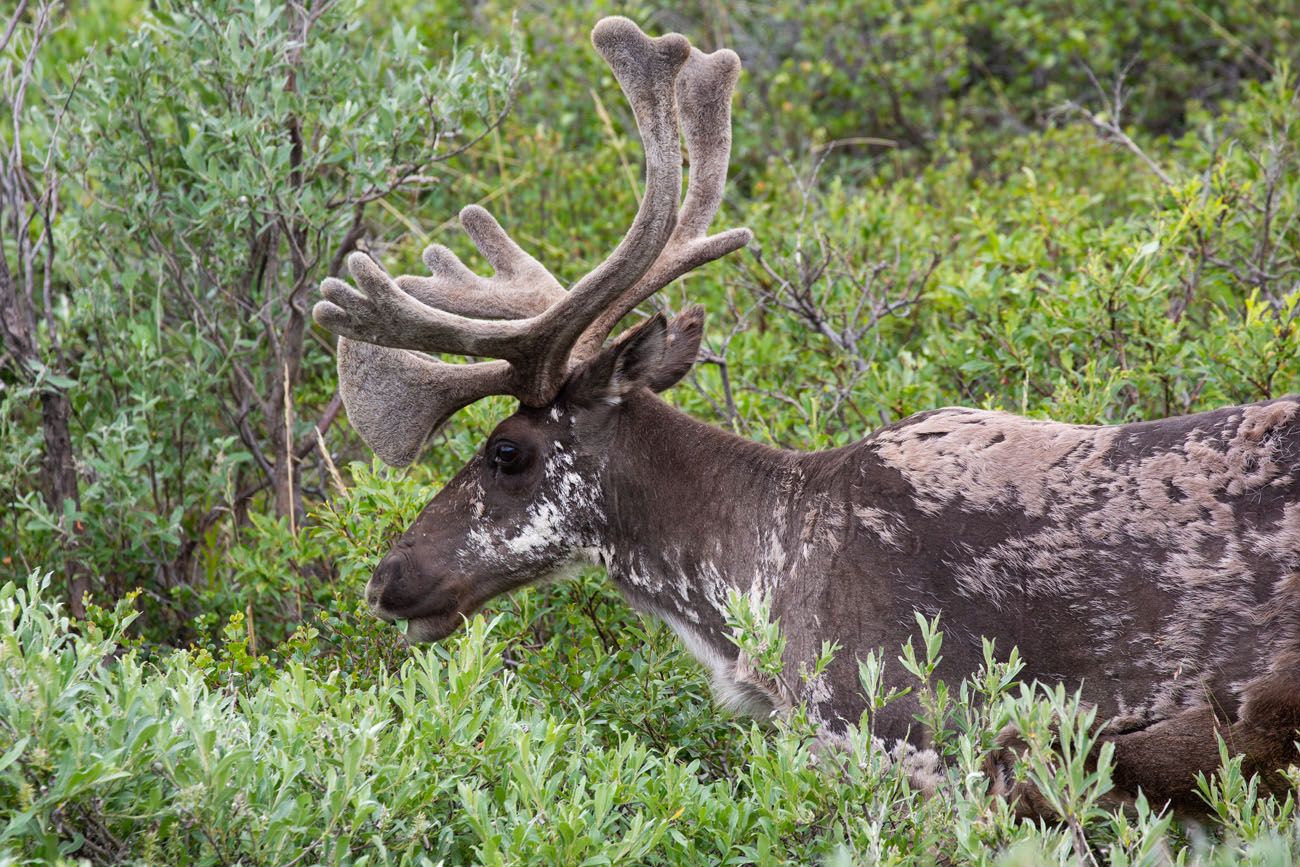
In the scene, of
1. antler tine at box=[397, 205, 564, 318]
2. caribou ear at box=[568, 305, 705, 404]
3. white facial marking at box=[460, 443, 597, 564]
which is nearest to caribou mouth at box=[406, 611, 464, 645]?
white facial marking at box=[460, 443, 597, 564]

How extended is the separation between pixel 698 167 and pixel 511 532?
4.70 feet

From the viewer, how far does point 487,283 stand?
200 inches

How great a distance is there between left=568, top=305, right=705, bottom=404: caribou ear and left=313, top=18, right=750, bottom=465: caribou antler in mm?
98

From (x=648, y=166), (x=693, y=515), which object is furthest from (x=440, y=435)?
(x=648, y=166)

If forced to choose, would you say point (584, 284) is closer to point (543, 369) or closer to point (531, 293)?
point (543, 369)

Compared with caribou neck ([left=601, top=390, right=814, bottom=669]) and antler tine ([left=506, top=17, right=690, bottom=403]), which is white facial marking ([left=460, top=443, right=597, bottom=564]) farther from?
antler tine ([left=506, top=17, right=690, bottom=403])

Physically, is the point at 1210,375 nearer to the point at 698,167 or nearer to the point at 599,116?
the point at 698,167

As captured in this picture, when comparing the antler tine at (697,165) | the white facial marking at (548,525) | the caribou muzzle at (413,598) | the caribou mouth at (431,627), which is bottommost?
the caribou mouth at (431,627)

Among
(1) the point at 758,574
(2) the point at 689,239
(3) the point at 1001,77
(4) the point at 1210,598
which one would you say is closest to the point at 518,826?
(1) the point at 758,574

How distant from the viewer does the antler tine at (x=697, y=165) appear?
466cm

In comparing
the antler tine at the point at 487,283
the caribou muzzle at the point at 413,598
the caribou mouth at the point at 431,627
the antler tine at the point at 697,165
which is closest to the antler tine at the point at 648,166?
the antler tine at the point at 697,165

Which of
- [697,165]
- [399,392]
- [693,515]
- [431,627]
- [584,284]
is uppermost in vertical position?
[697,165]

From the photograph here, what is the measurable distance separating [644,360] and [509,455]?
550mm

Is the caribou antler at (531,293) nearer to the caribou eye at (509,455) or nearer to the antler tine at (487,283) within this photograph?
the antler tine at (487,283)
